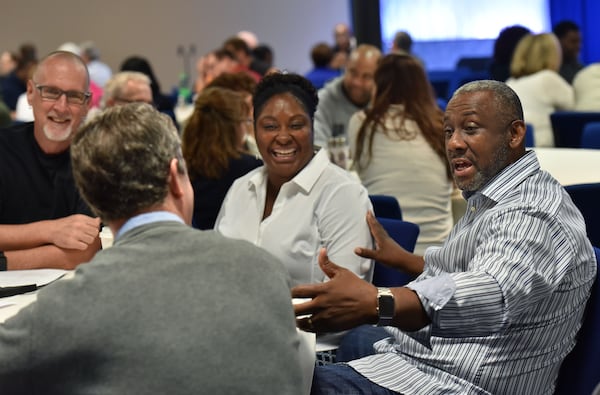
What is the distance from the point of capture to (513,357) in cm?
197

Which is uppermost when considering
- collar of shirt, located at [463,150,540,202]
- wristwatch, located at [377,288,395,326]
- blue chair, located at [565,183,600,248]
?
collar of shirt, located at [463,150,540,202]

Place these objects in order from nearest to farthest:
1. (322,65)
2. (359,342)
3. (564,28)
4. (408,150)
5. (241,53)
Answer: (359,342), (408,150), (564,28), (241,53), (322,65)

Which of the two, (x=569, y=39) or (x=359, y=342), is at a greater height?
(x=569, y=39)

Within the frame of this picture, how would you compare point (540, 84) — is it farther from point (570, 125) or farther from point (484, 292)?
point (484, 292)

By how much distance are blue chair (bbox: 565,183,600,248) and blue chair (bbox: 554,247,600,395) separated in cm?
115

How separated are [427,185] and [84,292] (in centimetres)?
277

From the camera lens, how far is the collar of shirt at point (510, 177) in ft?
6.78

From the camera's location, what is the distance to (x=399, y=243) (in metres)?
2.82

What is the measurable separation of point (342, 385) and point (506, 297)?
46 cm

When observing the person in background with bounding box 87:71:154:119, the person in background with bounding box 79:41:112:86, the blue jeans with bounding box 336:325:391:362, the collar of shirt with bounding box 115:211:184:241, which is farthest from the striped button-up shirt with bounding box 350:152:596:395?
the person in background with bounding box 79:41:112:86

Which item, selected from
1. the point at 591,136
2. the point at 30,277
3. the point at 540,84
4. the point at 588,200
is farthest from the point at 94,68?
the point at 30,277

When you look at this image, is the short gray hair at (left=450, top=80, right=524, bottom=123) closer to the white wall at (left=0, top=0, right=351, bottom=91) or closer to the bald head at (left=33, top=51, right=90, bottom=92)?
the bald head at (left=33, top=51, right=90, bottom=92)

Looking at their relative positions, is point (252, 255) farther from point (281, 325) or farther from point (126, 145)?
point (126, 145)

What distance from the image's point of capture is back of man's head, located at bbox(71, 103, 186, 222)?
1479 millimetres
